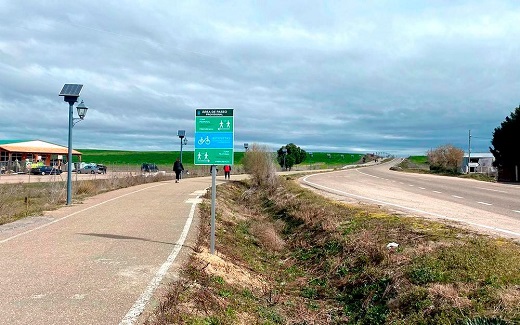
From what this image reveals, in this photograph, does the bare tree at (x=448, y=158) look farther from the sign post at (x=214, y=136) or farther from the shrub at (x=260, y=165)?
the sign post at (x=214, y=136)

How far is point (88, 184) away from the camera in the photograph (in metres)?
24.5

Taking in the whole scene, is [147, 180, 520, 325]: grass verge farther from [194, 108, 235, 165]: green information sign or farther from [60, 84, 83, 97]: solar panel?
[60, 84, 83, 97]: solar panel

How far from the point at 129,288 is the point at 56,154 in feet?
246

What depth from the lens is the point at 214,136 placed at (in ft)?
27.7

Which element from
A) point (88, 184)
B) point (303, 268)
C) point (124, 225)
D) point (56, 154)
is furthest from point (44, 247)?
point (56, 154)

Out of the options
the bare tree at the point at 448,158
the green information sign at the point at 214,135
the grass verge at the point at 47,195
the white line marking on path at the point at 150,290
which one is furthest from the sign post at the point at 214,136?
the bare tree at the point at 448,158

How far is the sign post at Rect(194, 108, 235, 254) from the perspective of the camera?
837cm

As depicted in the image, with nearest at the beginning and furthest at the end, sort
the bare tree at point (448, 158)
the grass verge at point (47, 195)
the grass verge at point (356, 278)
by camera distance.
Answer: the grass verge at point (356, 278) → the grass verge at point (47, 195) → the bare tree at point (448, 158)

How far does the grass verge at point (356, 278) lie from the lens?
5.48 metres

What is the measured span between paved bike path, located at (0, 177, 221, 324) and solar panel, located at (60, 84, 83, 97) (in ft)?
16.9

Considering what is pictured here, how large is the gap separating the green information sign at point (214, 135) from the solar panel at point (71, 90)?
33.4 feet

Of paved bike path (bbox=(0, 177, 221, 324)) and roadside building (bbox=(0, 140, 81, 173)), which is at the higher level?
roadside building (bbox=(0, 140, 81, 173))

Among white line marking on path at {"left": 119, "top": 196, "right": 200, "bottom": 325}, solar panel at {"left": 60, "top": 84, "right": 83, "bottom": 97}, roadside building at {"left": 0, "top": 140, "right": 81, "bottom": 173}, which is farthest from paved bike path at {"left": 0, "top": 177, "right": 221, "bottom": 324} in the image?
roadside building at {"left": 0, "top": 140, "right": 81, "bottom": 173}

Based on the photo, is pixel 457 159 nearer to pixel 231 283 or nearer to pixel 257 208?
pixel 257 208
